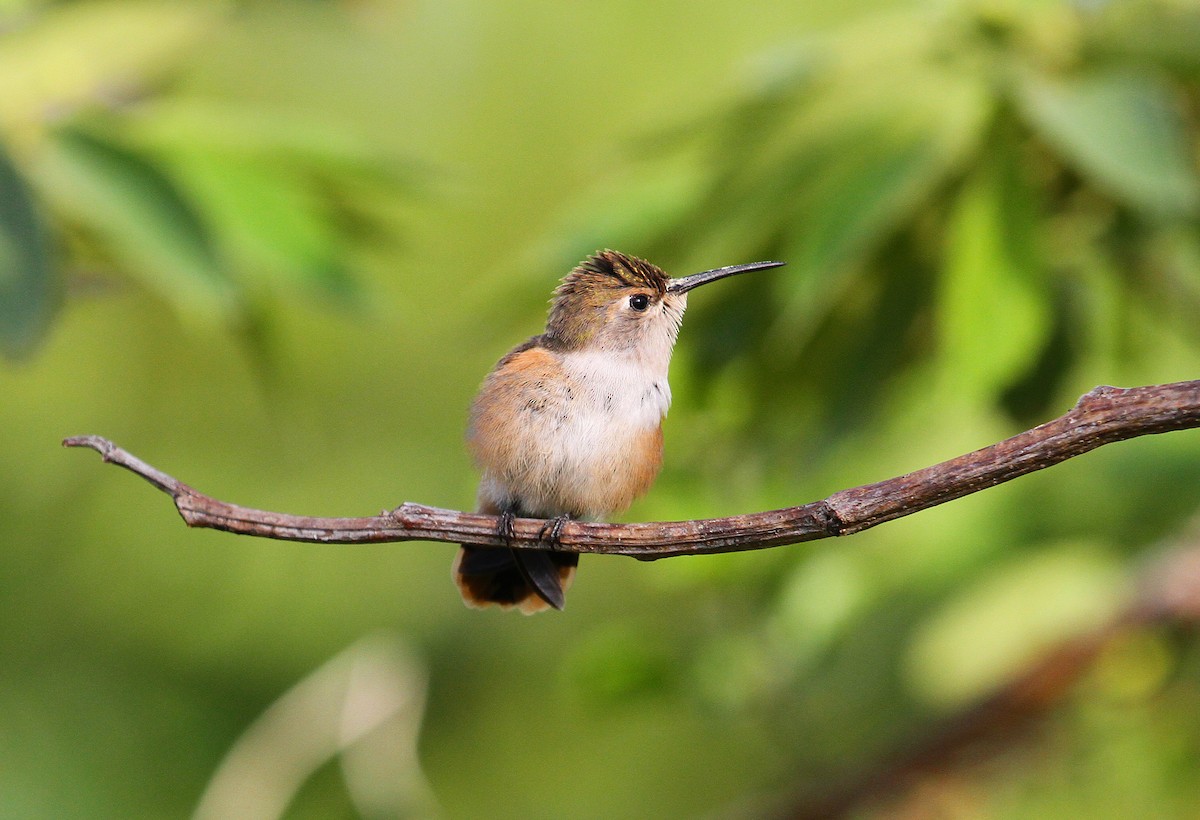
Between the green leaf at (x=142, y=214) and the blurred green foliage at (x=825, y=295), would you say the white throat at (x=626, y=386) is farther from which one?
the green leaf at (x=142, y=214)

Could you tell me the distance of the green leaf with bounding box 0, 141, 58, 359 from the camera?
84.6 inches

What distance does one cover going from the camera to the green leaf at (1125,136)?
6.62 ft

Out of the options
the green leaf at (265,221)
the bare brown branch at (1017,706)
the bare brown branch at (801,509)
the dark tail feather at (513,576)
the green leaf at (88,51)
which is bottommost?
the bare brown branch at (801,509)

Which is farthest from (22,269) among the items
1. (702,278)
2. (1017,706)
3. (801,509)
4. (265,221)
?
(1017,706)

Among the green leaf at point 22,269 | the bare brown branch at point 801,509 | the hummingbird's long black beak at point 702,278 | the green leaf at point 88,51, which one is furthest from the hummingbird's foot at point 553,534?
the green leaf at point 88,51

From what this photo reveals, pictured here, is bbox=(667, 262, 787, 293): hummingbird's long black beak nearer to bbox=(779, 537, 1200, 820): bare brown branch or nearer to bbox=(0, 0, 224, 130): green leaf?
bbox=(779, 537, 1200, 820): bare brown branch

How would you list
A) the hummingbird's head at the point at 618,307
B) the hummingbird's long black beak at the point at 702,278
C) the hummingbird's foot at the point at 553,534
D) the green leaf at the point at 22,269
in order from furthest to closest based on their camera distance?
the hummingbird's head at the point at 618,307 → the green leaf at the point at 22,269 → the hummingbird's long black beak at the point at 702,278 → the hummingbird's foot at the point at 553,534

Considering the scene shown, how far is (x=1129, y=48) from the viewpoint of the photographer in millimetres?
2312

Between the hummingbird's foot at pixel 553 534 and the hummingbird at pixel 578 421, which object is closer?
the hummingbird's foot at pixel 553 534

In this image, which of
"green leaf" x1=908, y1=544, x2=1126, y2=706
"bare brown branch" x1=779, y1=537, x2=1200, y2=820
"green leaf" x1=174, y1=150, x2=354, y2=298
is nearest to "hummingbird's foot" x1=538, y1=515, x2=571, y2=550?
"green leaf" x1=174, y1=150, x2=354, y2=298

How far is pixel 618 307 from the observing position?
2377mm

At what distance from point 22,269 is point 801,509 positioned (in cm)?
159

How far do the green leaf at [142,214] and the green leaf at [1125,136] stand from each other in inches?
64.8

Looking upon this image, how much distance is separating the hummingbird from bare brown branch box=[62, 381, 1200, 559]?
1.96 feet
